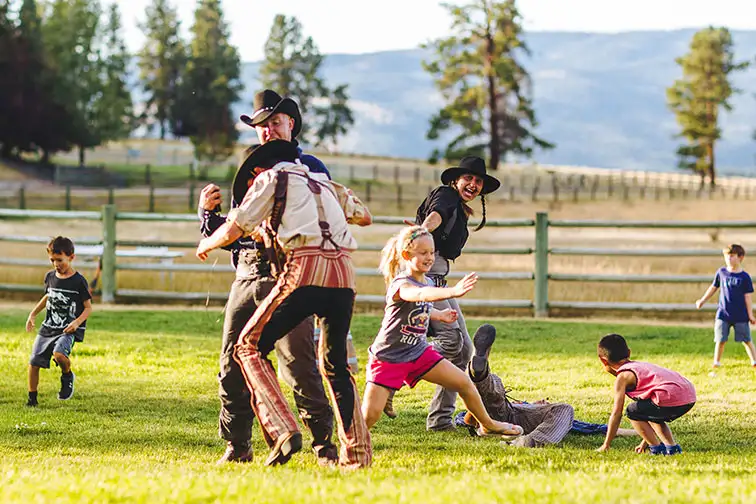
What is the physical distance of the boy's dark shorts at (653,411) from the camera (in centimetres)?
714

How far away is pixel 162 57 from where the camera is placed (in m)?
96.6

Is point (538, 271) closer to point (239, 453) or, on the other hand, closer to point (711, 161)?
point (239, 453)

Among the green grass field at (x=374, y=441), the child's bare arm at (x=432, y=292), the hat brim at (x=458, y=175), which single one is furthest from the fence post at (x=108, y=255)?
the child's bare arm at (x=432, y=292)

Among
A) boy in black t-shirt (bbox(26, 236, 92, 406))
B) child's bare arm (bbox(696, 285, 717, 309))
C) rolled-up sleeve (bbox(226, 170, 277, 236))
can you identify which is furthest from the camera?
child's bare arm (bbox(696, 285, 717, 309))

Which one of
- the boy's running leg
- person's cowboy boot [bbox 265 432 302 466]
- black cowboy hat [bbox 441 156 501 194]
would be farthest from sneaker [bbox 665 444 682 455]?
person's cowboy boot [bbox 265 432 302 466]

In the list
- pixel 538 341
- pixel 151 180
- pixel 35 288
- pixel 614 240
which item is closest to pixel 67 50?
pixel 151 180

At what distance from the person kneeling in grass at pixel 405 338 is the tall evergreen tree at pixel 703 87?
7836cm

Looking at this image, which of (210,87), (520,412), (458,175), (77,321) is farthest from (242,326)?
(210,87)

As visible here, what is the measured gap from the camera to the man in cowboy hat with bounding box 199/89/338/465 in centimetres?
636

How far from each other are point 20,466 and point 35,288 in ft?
35.1

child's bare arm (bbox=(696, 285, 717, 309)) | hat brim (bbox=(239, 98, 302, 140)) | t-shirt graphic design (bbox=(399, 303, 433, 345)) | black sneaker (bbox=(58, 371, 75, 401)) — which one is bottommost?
black sneaker (bbox=(58, 371, 75, 401))

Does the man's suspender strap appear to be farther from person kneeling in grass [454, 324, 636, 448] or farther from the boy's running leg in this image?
person kneeling in grass [454, 324, 636, 448]

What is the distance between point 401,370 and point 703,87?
3182 inches

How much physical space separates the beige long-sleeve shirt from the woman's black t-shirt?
1645 millimetres
